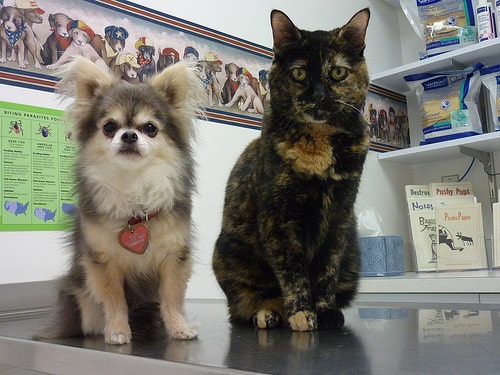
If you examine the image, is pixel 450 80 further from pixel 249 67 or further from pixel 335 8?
pixel 249 67

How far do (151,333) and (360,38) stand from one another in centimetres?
69

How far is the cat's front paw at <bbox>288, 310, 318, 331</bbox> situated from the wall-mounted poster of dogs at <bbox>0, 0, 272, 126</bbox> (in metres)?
0.60

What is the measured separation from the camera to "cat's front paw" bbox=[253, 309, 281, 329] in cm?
97

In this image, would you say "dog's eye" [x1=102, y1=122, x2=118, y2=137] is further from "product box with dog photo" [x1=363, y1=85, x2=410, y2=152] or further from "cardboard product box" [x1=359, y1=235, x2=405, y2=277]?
"product box with dog photo" [x1=363, y1=85, x2=410, y2=152]

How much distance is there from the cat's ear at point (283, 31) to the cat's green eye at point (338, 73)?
0.09 metres

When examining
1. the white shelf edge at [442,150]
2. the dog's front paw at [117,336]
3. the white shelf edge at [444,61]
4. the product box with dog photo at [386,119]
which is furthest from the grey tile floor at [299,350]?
the product box with dog photo at [386,119]

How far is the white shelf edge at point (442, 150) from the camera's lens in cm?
243

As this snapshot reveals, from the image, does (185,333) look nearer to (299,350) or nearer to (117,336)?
(117,336)

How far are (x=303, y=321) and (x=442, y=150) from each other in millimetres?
2032

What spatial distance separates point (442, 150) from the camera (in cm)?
266

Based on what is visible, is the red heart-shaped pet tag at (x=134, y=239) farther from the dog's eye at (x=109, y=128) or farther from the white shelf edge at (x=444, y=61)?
the white shelf edge at (x=444, y=61)

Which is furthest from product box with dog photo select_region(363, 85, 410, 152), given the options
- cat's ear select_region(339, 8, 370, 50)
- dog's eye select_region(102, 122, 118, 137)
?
dog's eye select_region(102, 122, 118, 137)

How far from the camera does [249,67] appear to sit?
A: 2252 mm

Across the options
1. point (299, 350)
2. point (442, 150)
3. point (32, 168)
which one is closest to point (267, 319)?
point (299, 350)
